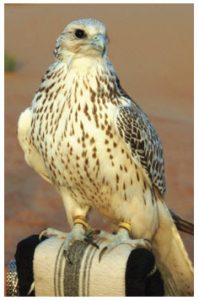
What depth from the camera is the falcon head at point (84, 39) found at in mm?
2160

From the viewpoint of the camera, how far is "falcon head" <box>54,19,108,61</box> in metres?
2.16

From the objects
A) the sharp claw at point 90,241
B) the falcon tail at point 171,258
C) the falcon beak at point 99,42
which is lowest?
the falcon tail at point 171,258

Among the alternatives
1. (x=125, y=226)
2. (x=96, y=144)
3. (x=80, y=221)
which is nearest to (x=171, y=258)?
(x=125, y=226)

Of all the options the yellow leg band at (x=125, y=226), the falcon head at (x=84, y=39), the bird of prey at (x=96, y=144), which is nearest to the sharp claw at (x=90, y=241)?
the bird of prey at (x=96, y=144)

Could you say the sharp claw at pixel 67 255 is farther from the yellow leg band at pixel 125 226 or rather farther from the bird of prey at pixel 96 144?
the yellow leg band at pixel 125 226

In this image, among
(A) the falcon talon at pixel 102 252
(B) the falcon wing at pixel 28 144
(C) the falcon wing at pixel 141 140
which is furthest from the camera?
(B) the falcon wing at pixel 28 144

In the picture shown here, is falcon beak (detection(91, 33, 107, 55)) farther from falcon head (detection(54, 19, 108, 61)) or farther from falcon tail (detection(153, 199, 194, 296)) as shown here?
falcon tail (detection(153, 199, 194, 296))

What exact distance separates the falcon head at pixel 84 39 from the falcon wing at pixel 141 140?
0.19 m

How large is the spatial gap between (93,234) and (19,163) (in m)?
4.51

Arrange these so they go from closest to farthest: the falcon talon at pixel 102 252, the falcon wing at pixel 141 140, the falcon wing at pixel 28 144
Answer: the falcon talon at pixel 102 252, the falcon wing at pixel 141 140, the falcon wing at pixel 28 144

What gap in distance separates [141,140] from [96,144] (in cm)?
19

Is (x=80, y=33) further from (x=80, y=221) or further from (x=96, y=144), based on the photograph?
(x=80, y=221)

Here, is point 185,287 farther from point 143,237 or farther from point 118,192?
point 118,192

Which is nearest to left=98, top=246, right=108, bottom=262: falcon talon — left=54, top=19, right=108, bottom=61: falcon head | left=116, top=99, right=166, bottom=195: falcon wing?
left=116, top=99, right=166, bottom=195: falcon wing
